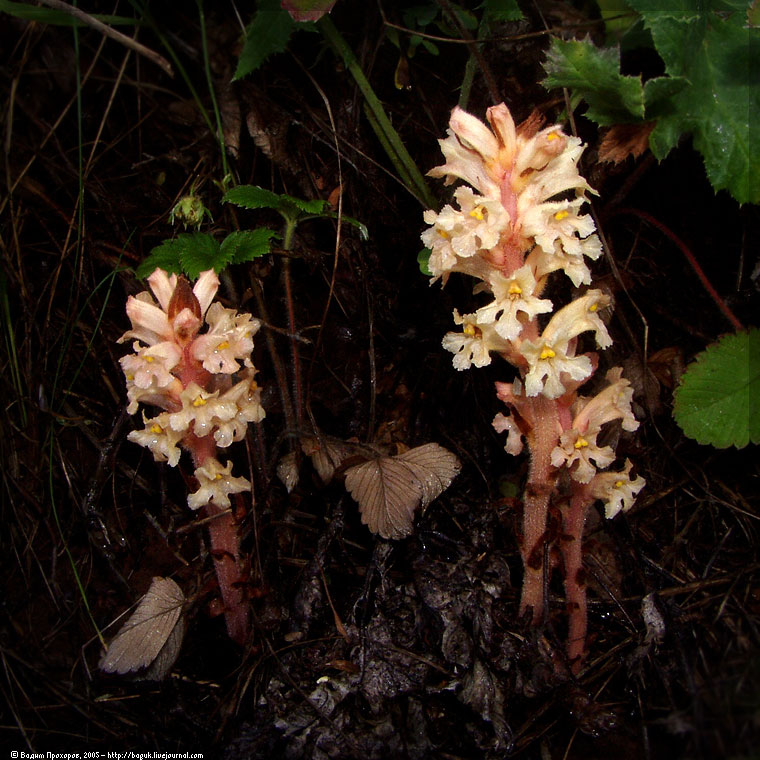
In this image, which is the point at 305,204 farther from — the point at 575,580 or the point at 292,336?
the point at 575,580

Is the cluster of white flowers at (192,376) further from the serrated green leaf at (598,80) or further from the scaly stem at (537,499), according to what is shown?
the serrated green leaf at (598,80)

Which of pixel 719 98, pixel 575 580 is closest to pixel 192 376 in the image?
pixel 575 580

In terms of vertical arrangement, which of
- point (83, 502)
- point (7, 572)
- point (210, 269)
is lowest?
point (7, 572)

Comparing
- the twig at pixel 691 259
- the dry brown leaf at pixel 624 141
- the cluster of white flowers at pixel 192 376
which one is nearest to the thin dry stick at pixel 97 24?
the cluster of white flowers at pixel 192 376

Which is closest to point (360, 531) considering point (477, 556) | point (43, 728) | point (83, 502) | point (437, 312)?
point (477, 556)

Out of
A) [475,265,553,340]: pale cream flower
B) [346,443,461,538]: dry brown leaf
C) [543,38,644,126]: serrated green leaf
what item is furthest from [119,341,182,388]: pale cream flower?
[543,38,644,126]: serrated green leaf

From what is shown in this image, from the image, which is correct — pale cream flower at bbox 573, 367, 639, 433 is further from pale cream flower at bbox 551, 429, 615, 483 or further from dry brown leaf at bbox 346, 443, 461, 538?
dry brown leaf at bbox 346, 443, 461, 538

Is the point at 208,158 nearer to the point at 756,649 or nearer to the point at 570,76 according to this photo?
the point at 570,76
